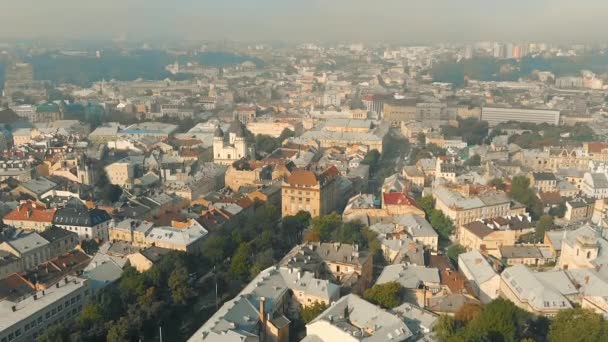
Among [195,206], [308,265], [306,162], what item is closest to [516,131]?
[306,162]

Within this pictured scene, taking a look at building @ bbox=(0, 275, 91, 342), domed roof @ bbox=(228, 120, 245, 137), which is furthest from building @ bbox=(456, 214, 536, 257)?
domed roof @ bbox=(228, 120, 245, 137)

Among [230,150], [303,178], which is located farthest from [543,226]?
[230,150]

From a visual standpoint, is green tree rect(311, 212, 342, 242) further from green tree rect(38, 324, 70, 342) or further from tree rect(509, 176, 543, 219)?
green tree rect(38, 324, 70, 342)

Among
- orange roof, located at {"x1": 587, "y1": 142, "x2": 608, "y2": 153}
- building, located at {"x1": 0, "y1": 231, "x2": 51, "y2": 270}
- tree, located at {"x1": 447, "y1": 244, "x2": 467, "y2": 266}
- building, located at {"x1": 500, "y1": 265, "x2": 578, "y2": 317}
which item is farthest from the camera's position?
orange roof, located at {"x1": 587, "y1": 142, "x2": 608, "y2": 153}

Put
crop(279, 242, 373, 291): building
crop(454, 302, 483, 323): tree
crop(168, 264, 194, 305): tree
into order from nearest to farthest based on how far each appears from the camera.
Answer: crop(454, 302, 483, 323): tree < crop(168, 264, 194, 305): tree < crop(279, 242, 373, 291): building

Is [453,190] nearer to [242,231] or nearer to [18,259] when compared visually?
[242,231]

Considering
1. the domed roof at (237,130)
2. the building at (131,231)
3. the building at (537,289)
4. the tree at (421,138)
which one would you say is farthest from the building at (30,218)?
the tree at (421,138)

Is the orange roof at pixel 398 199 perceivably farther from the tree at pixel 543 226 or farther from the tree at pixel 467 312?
the tree at pixel 467 312
